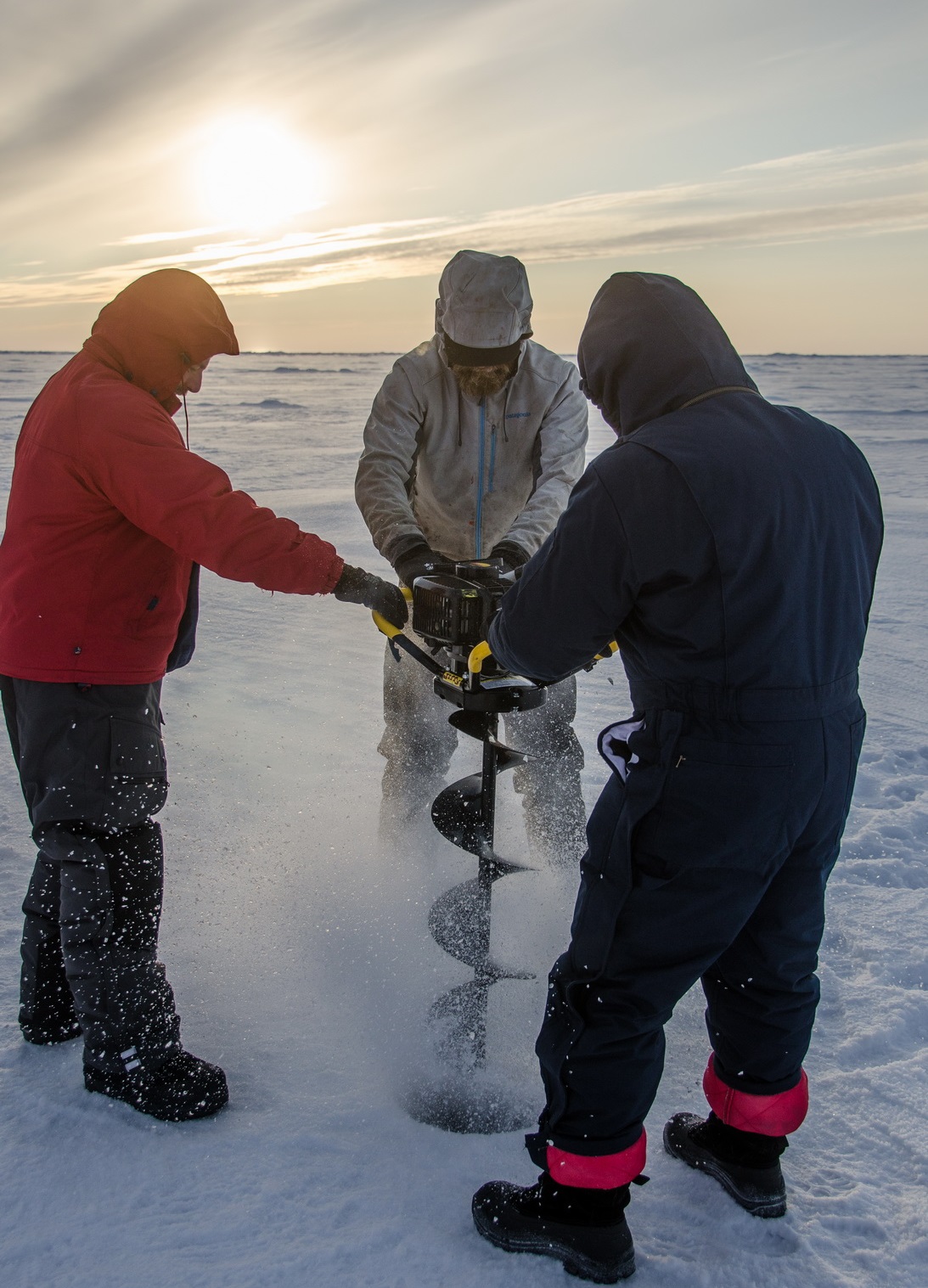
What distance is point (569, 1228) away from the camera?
5.75 feet

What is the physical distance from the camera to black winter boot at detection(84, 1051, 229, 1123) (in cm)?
210

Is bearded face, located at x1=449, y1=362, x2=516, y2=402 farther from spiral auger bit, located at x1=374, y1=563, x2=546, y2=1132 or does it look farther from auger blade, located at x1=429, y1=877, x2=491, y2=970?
auger blade, located at x1=429, y1=877, x2=491, y2=970

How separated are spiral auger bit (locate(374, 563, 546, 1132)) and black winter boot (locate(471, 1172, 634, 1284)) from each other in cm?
33

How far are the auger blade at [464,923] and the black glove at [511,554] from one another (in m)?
0.95

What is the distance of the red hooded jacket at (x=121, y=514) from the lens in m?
1.98

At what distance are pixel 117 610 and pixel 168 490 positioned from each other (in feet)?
1.10

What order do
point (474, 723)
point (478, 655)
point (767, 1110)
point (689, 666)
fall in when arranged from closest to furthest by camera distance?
point (689, 666)
point (767, 1110)
point (478, 655)
point (474, 723)

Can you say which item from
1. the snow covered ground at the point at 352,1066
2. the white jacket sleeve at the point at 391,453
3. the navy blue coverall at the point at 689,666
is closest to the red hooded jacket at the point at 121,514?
the navy blue coverall at the point at 689,666

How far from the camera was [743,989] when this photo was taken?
1.82 meters

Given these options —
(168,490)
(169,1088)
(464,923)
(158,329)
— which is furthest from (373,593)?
(169,1088)

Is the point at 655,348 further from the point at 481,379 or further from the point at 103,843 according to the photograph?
the point at 103,843

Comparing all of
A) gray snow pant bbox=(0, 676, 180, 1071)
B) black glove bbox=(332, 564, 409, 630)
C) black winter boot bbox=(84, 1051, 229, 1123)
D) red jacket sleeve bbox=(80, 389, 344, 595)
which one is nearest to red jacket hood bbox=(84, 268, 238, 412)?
red jacket sleeve bbox=(80, 389, 344, 595)

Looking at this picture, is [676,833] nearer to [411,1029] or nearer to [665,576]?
[665,576]

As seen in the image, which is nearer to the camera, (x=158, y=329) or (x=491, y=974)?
(x=158, y=329)
